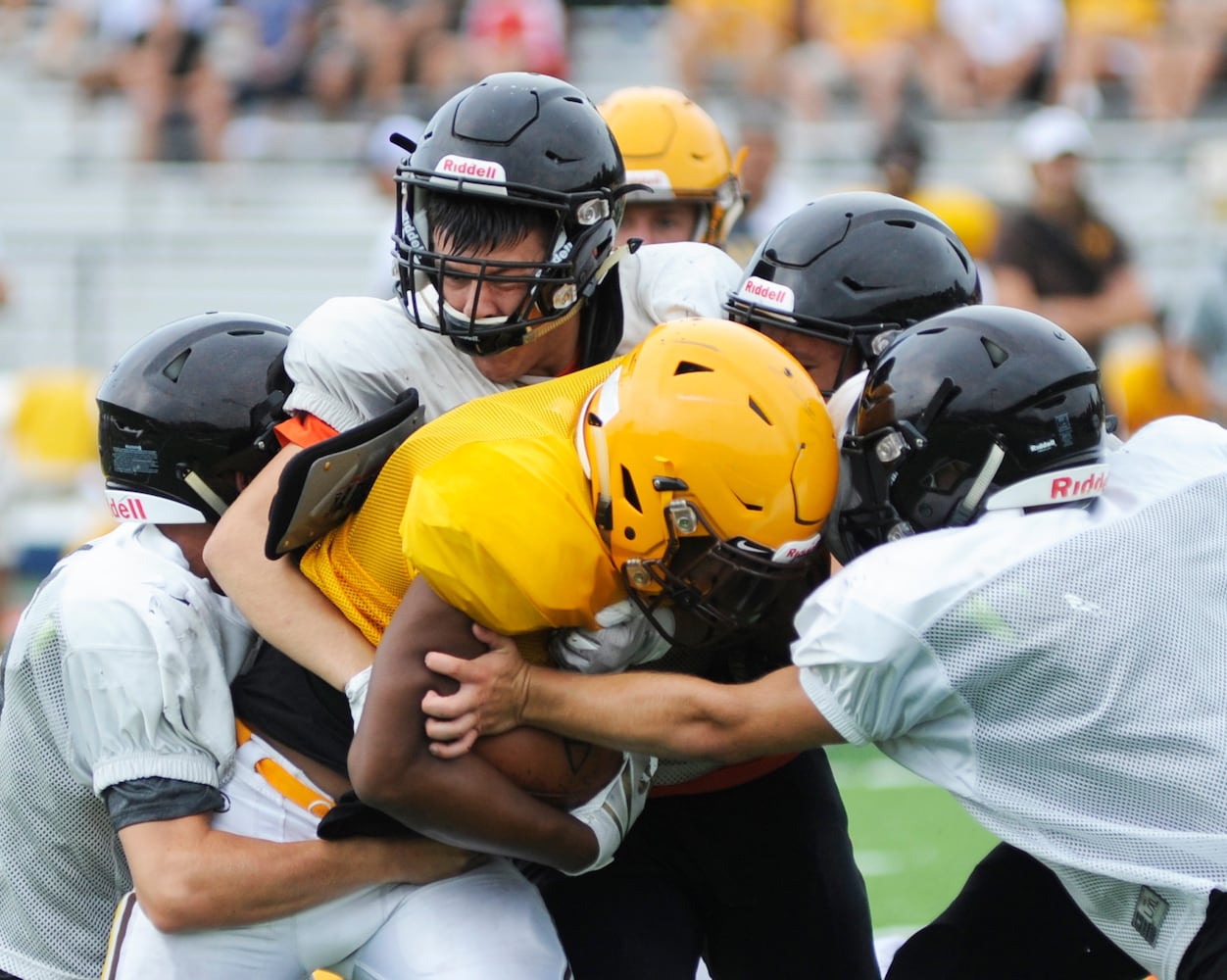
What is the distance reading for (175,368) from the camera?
3238 mm

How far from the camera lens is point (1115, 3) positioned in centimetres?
1136

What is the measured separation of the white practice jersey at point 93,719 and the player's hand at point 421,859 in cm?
34

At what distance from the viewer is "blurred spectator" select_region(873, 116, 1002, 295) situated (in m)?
8.05

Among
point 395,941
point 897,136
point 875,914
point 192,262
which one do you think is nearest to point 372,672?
point 395,941

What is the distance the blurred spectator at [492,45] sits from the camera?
38.4 feet

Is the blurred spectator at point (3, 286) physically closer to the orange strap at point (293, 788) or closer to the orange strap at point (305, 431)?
the orange strap at point (305, 431)

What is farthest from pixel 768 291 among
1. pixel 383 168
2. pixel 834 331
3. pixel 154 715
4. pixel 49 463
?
pixel 49 463

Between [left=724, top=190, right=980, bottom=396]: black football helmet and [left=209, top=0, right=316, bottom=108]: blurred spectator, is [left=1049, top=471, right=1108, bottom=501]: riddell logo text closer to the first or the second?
[left=724, top=190, right=980, bottom=396]: black football helmet

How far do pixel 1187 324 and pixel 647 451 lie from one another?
279 inches

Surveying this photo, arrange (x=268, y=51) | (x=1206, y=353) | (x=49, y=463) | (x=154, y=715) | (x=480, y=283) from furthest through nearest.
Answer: (x=268, y=51)
(x=49, y=463)
(x=1206, y=353)
(x=480, y=283)
(x=154, y=715)

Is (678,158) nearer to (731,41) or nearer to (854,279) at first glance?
(854,279)

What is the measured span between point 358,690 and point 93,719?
0.50 m

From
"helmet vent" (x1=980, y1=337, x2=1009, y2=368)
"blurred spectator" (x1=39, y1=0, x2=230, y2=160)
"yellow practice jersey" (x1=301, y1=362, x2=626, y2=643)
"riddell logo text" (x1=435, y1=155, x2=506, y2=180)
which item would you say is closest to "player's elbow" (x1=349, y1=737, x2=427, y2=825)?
"yellow practice jersey" (x1=301, y1=362, x2=626, y2=643)

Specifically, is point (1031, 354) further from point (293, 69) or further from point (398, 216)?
point (293, 69)
